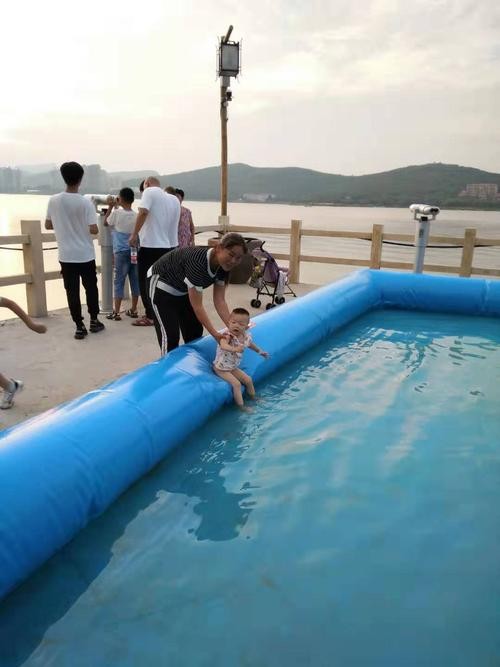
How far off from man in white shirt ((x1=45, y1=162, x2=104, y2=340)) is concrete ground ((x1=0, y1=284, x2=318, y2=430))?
33cm

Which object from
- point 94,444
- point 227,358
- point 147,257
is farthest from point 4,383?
point 147,257

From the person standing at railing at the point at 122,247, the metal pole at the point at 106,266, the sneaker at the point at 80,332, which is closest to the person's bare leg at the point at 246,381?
the sneaker at the point at 80,332

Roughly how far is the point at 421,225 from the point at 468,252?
40.2 inches

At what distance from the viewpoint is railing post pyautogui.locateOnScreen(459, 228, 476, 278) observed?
7.85 m

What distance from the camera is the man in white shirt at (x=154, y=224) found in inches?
196

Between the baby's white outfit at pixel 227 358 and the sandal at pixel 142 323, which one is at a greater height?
the baby's white outfit at pixel 227 358

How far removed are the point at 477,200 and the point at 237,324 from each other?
27.2m

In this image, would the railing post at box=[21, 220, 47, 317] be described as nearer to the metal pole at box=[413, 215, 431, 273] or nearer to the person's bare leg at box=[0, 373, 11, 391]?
the person's bare leg at box=[0, 373, 11, 391]

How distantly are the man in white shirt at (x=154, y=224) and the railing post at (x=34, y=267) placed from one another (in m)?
1.17

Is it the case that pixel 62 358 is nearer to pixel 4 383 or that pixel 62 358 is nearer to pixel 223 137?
pixel 4 383

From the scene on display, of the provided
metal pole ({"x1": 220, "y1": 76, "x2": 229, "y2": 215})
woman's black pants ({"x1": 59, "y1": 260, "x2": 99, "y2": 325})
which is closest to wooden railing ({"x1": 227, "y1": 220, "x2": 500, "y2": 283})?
metal pole ({"x1": 220, "y1": 76, "x2": 229, "y2": 215})

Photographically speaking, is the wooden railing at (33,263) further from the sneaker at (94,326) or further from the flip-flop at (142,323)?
the flip-flop at (142,323)

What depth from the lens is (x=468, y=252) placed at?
7.94 meters

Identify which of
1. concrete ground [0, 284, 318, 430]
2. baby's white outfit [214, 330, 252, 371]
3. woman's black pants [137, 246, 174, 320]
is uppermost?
woman's black pants [137, 246, 174, 320]
